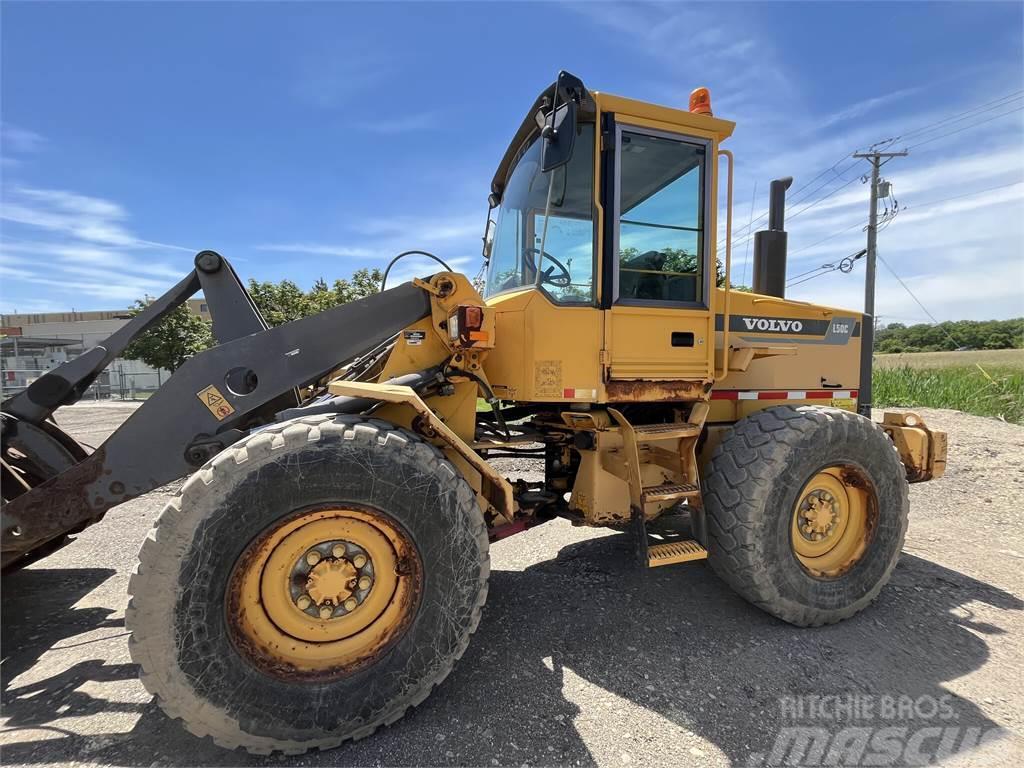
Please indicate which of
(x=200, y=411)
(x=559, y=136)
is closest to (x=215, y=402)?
(x=200, y=411)

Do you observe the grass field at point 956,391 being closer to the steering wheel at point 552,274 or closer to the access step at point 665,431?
the access step at point 665,431

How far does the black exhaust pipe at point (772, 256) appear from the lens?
4121mm

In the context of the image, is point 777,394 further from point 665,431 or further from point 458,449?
point 458,449

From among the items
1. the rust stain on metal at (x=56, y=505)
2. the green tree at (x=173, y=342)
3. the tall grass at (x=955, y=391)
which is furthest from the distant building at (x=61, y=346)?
the tall grass at (x=955, y=391)

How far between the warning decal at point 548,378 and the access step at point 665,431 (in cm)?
58

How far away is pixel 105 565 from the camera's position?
4.34 m

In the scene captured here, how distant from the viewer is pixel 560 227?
3197 millimetres

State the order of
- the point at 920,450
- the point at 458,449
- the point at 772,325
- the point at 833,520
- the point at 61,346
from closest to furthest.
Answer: the point at 458,449
the point at 833,520
the point at 772,325
the point at 920,450
the point at 61,346

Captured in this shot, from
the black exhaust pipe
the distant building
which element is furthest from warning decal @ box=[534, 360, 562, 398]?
the distant building

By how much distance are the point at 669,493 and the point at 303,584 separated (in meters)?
2.04

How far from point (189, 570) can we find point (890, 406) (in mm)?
15277

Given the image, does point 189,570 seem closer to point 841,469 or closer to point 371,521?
point 371,521

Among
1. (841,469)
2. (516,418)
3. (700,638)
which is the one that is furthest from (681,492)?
(516,418)

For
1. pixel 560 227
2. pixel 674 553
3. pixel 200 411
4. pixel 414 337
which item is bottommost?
pixel 674 553
